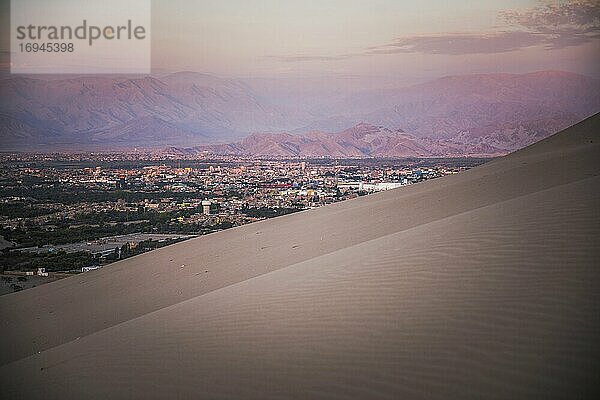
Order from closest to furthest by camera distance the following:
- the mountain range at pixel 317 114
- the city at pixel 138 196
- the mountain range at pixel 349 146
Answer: the city at pixel 138 196 → the mountain range at pixel 317 114 → the mountain range at pixel 349 146

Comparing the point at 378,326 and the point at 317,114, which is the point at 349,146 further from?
the point at 378,326

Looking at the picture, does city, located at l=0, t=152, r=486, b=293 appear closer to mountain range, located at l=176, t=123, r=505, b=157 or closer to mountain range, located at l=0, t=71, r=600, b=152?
mountain range, located at l=176, t=123, r=505, b=157

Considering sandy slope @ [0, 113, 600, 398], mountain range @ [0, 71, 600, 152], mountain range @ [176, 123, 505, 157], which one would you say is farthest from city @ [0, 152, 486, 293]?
sandy slope @ [0, 113, 600, 398]

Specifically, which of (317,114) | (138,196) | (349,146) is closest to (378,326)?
(138,196)

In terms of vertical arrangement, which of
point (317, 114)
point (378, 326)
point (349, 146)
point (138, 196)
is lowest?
point (138, 196)

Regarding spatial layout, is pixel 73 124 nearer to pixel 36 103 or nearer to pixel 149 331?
pixel 36 103

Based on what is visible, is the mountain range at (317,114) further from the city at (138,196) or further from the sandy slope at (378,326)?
the sandy slope at (378,326)

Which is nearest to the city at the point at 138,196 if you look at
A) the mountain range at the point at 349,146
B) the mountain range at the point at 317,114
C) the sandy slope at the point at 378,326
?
the mountain range at the point at 349,146
